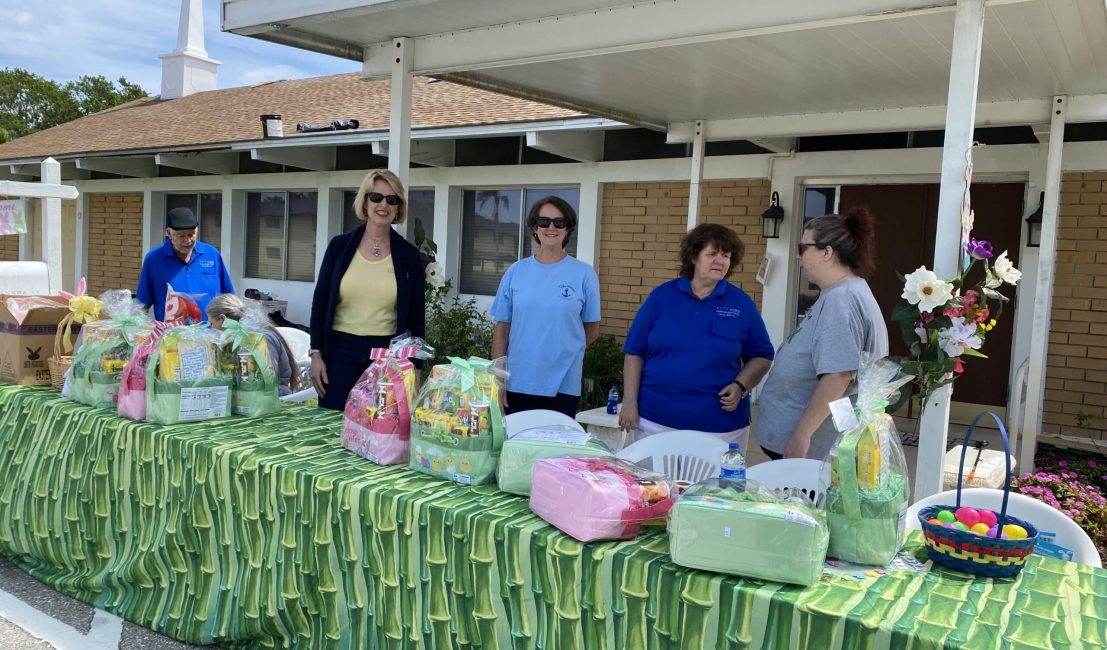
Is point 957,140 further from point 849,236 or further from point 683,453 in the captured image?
point 683,453

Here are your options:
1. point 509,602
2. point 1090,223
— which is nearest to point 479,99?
point 1090,223

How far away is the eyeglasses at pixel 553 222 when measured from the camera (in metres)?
3.43

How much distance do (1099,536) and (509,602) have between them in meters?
3.51

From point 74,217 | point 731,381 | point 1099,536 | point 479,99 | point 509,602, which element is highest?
point 479,99

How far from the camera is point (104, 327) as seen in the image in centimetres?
321

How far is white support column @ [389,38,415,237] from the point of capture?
4344mm

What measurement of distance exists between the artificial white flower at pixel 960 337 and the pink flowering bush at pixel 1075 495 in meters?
1.90

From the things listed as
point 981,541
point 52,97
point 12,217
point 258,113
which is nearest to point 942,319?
point 981,541

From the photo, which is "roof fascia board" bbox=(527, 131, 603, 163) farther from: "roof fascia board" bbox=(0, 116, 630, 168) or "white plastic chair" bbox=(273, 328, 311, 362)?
"white plastic chair" bbox=(273, 328, 311, 362)

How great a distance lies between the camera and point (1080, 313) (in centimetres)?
599

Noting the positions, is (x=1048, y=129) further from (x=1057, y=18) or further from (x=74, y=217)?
(x=74, y=217)

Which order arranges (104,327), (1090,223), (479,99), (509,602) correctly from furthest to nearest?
(479,99) < (1090,223) < (104,327) < (509,602)

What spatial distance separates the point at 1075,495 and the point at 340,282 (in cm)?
394

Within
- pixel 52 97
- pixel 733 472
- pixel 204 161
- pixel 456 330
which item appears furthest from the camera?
pixel 52 97
